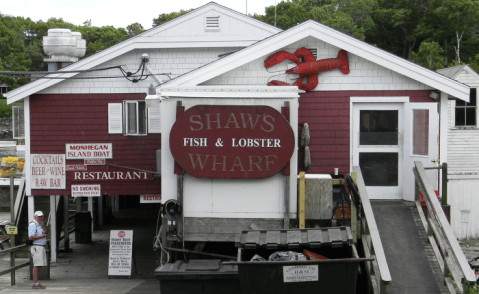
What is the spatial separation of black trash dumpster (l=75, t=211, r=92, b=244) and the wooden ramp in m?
11.4

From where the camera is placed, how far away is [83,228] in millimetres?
21156

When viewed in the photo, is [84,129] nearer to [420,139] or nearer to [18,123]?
[420,139]

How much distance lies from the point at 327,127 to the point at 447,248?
5.18 meters

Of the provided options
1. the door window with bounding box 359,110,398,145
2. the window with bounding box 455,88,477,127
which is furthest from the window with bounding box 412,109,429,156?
the window with bounding box 455,88,477,127

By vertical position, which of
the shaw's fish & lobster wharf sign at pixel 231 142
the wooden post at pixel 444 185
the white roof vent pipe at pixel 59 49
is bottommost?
the wooden post at pixel 444 185

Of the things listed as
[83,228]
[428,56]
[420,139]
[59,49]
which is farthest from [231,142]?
[428,56]

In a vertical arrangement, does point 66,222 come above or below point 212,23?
below

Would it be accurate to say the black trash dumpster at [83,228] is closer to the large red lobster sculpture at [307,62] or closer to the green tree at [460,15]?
the large red lobster sculpture at [307,62]

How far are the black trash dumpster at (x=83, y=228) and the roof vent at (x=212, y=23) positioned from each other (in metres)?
7.25

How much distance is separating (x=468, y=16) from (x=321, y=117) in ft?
127

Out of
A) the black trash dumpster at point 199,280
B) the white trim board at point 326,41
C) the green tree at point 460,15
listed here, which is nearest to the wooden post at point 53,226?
the white trim board at point 326,41

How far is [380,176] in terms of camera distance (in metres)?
13.6

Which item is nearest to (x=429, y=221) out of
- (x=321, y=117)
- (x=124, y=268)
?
(x=321, y=117)

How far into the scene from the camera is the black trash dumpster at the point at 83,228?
68.6ft
